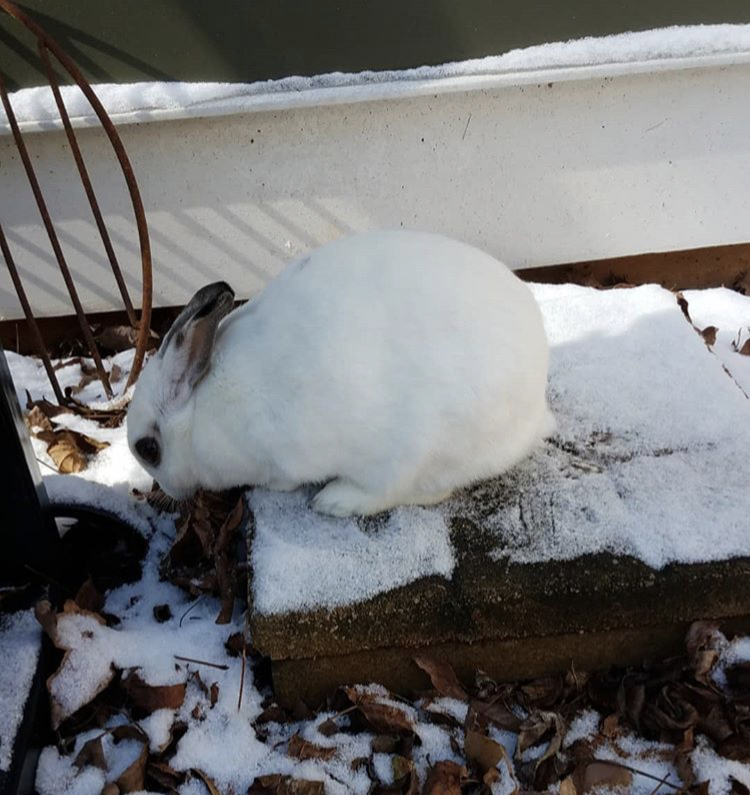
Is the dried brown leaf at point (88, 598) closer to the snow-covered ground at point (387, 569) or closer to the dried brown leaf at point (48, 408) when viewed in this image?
the snow-covered ground at point (387, 569)

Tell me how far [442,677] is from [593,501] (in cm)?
66

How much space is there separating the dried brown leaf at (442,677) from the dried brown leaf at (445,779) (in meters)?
0.21

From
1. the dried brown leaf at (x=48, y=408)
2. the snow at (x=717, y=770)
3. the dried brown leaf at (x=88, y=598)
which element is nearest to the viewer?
the snow at (x=717, y=770)

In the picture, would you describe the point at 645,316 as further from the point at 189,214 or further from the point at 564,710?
the point at 189,214

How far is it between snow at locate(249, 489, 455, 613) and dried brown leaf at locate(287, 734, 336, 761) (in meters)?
0.37

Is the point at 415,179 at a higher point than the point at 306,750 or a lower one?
higher

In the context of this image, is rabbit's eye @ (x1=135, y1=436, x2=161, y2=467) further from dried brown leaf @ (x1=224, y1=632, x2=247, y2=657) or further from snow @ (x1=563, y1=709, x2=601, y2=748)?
snow @ (x1=563, y1=709, x2=601, y2=748)

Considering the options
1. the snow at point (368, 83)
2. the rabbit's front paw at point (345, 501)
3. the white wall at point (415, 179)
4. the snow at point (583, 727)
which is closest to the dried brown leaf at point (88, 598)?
the rabbit's front paw at point (345, 501)

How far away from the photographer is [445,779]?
85.3 inches

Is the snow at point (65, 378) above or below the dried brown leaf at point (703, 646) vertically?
below

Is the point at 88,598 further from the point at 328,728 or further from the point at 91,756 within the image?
the point at 328,728

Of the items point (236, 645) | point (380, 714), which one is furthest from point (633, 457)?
point (236, 645)

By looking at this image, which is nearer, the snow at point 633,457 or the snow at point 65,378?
the snow at point 633,457

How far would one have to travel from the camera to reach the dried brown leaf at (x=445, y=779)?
2.15 m
